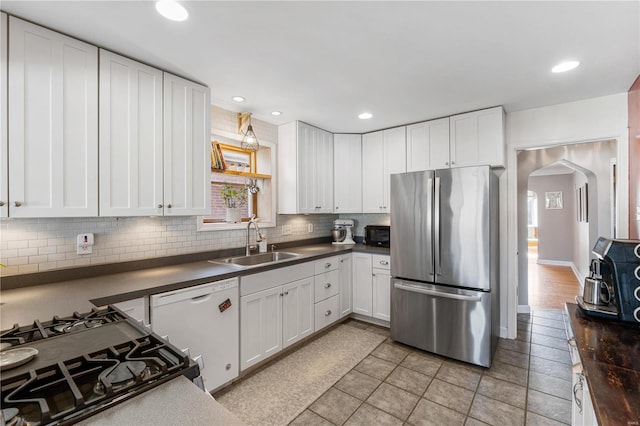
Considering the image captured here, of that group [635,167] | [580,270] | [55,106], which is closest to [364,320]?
[635,167]

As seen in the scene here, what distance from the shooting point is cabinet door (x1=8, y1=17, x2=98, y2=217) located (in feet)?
5.08

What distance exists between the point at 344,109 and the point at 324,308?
218 cm

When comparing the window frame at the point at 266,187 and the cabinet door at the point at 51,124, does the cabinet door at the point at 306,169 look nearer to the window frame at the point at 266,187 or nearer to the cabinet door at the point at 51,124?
the window frame at the point at 266,187

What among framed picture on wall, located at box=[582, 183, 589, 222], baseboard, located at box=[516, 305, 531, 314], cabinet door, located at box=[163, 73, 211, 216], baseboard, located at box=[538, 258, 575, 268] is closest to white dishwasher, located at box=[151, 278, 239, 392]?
cabinet door, located at box=[163, 73, 211, 216]

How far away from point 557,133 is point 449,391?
2.72m

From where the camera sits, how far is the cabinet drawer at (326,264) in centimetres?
311

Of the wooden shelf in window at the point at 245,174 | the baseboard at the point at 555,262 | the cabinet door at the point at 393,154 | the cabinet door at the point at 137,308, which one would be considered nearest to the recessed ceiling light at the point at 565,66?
the cabinet door at the point at 393,154

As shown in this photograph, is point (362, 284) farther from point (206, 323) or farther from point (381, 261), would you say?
point (206, 323)

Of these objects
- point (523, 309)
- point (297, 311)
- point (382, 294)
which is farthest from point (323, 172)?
point (523, 309)

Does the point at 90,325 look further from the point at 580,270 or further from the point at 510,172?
the point at 580,270

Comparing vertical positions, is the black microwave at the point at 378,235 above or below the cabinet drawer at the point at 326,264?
above

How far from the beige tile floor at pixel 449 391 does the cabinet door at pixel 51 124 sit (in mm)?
2035

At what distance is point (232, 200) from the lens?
3.13 metres

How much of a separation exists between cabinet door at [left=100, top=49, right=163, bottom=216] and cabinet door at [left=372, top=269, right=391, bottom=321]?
243 cm
